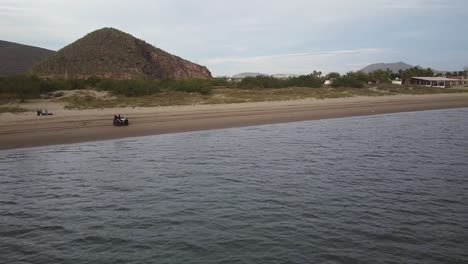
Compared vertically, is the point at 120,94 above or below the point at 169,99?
above

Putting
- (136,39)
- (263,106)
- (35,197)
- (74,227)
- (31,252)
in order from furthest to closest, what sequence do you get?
(136,39) < (263,106) < (35,197) < (74,227) < (31,252)

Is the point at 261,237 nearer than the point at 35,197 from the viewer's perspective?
Yes

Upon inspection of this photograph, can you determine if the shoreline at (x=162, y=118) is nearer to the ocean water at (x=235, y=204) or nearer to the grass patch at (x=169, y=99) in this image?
the grass patch at (x=169, y=99)

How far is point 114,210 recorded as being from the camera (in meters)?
9.83

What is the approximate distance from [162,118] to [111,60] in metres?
50.0

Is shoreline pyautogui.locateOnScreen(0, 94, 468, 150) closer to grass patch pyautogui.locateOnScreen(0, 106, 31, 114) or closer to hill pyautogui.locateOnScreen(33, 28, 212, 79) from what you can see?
grass patch pyautogui.locateOnScreen(0, 106, 31, 114)

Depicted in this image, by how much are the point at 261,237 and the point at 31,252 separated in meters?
4.15

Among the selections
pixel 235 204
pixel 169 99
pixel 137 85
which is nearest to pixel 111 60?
pixel 137 85

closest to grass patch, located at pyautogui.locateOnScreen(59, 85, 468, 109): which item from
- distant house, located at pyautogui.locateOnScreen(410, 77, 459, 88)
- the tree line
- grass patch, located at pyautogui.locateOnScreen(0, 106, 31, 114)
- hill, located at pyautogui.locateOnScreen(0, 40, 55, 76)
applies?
the tree line

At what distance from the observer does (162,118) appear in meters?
27.6

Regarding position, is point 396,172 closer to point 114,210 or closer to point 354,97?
point 114,210

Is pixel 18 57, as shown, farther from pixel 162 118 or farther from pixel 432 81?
pixel 432 81

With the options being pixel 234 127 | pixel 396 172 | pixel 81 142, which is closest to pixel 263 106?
pixel 234 127

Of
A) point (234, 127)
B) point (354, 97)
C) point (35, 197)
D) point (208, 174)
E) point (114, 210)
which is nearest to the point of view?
point (114, 210)
